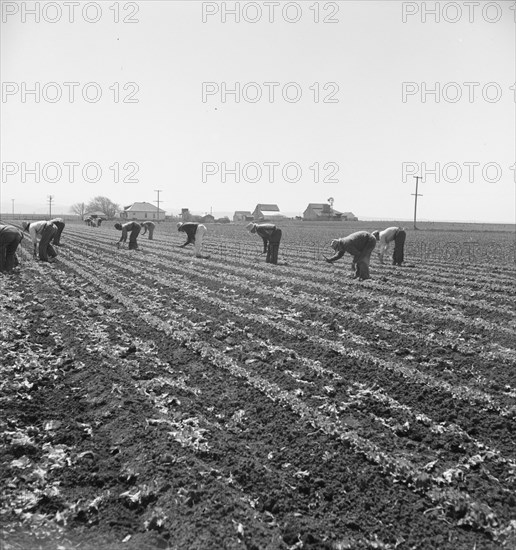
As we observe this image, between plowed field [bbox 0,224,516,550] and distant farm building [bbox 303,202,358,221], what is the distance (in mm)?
105159

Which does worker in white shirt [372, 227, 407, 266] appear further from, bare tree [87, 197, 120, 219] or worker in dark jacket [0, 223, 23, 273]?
bare tree [87, 197, 120, 219]

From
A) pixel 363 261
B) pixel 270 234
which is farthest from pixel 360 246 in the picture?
pixel 270 234

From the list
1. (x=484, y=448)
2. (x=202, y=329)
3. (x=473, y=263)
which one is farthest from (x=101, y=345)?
(x=473, y=263)

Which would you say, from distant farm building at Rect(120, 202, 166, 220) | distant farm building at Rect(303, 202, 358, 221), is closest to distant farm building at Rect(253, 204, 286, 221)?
distant farm building at Rect(303, 202, 358, 221)

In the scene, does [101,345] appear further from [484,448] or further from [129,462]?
[484,448]

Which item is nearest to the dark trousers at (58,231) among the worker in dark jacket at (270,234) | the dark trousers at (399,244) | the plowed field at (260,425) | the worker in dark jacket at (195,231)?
the worker in dark jacket at (195,231)

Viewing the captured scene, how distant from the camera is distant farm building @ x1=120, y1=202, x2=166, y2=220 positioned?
124 metres

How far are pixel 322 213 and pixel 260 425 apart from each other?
11666cm

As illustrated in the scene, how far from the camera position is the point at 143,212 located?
124m

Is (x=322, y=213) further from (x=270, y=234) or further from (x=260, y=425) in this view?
(x=260, y=425)

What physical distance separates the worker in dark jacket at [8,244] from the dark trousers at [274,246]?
8.62 metres

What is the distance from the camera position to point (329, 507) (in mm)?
4211

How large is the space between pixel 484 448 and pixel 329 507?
193 cm

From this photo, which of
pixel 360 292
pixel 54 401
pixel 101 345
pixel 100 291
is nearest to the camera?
pixel 54 401
